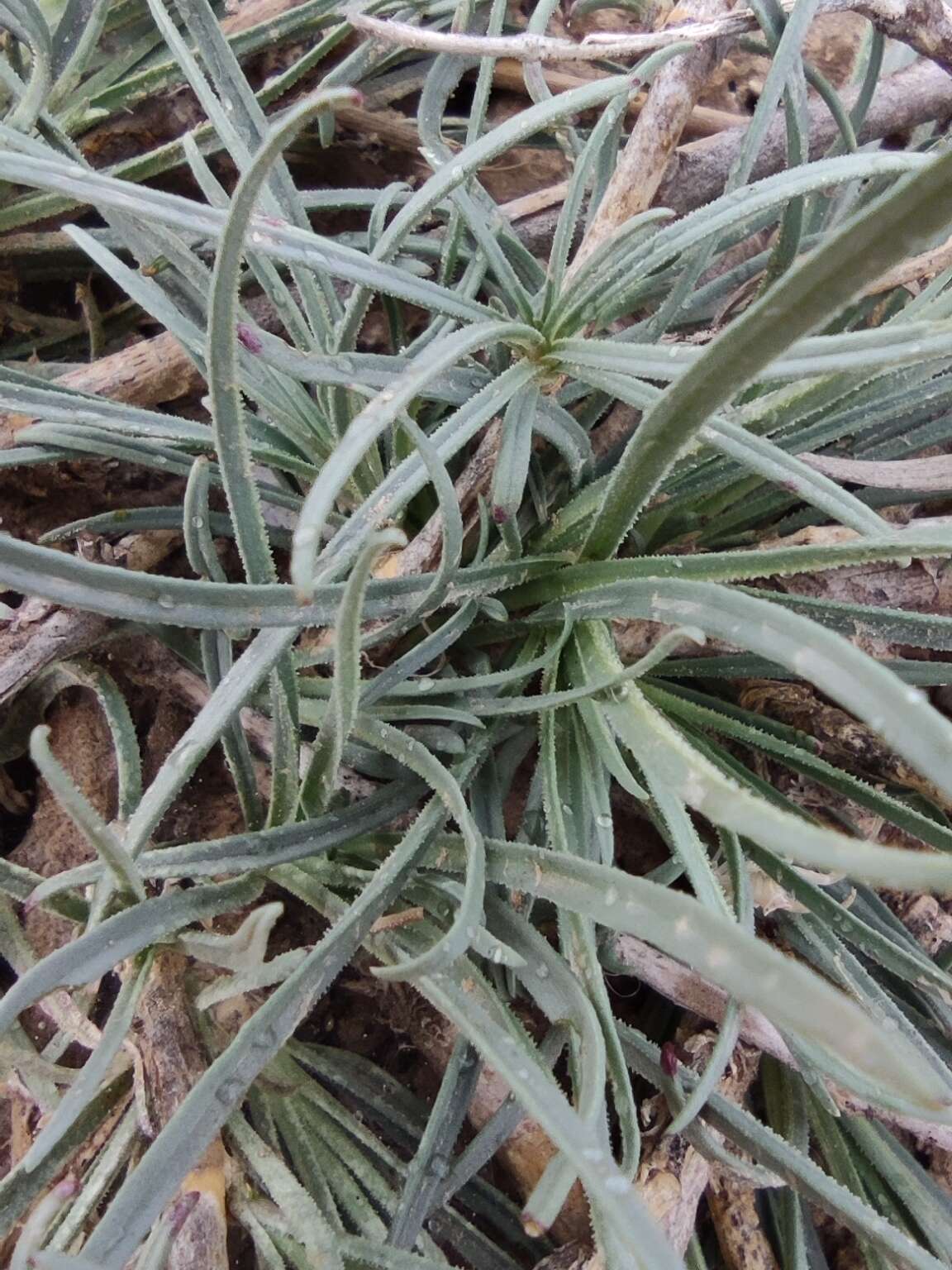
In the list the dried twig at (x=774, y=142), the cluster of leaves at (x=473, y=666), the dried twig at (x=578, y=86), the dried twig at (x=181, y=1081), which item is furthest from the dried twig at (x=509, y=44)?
the dried twig at (x=181, y=1081)

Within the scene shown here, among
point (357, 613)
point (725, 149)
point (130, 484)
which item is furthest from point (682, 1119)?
point (725, 149)

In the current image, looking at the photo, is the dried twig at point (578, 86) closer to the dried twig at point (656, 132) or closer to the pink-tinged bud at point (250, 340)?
the dried twig at point (656, 132)

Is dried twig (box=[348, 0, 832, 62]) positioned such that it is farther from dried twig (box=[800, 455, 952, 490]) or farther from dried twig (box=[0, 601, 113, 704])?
dried twig (box=[0, 601, 113, 704])

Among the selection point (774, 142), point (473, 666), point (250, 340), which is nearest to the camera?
point (250, 340)

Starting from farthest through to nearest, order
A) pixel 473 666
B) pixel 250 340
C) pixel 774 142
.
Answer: pixel 774 142
pixel 473 666
pixel 250 340

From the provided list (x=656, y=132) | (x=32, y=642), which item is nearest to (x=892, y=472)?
(x=656, y=132)

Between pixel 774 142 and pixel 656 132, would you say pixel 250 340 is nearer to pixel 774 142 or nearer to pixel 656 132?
pixel 656 132

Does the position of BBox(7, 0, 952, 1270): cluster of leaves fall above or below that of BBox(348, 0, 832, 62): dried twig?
below

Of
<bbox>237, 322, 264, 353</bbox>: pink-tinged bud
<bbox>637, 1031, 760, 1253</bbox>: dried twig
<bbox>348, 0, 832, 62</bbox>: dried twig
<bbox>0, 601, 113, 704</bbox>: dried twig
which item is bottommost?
<bbox>637, 1031, 760, 1253</bbox>: dried twig

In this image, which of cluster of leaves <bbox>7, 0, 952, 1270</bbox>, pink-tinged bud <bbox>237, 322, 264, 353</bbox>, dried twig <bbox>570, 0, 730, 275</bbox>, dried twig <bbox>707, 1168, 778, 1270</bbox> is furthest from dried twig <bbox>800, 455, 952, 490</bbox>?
dried twig <bbox>707, 1168, 778, 1270</bbox>
